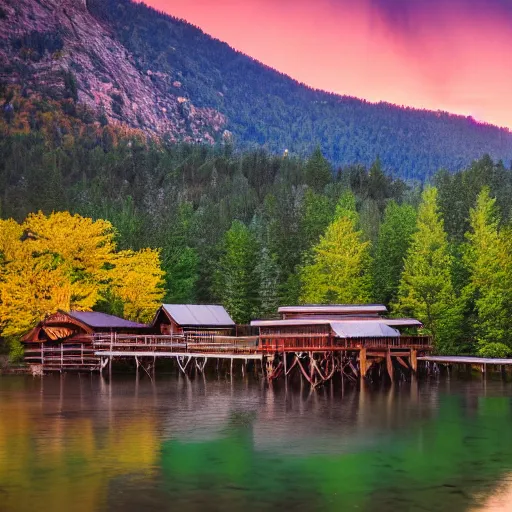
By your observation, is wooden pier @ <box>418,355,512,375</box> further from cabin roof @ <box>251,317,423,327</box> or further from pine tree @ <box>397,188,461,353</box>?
cabin roof @ <box>251,317,423,327</box>

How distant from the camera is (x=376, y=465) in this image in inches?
1426

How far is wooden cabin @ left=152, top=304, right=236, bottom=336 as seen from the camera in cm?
8225

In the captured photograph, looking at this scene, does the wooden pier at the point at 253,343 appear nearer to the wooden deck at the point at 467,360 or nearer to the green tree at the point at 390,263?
the wooden deck at the point at 467,360

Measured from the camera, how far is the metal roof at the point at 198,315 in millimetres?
82438

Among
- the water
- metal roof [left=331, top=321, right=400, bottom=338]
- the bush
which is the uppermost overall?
metal roof [left=331, top=321, right=400, bottom=338]

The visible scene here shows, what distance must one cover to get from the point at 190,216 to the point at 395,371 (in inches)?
2931

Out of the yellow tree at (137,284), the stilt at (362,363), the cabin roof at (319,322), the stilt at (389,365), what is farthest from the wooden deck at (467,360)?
the yellow tree at (137,284)

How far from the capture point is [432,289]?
7969 cm

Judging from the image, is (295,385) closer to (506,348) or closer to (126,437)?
(506,348)

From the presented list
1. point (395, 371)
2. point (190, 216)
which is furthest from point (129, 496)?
point (190, 216)

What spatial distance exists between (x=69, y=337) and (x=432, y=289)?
32.6 meters

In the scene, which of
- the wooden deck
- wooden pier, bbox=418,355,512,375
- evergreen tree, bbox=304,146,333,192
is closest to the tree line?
wooden pier, bbox=418,355,512,375

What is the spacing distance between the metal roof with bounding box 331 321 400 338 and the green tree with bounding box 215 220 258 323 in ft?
86.0

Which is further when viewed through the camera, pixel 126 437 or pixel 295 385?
pixel 295 385
